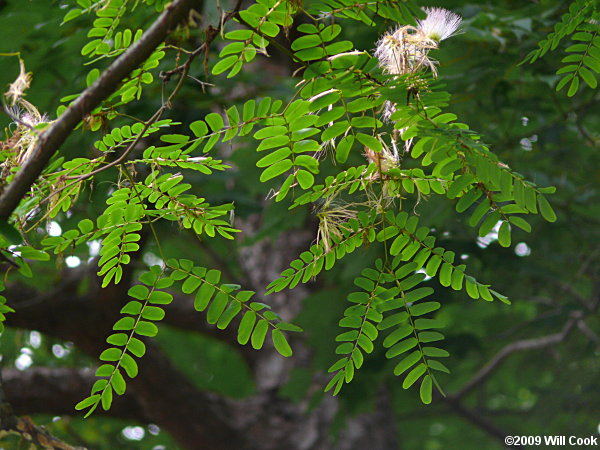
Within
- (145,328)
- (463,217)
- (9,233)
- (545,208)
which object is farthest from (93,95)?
(463,217)

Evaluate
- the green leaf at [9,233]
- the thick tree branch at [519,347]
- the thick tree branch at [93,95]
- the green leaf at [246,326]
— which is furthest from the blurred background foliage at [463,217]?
the green leaf at [246,326]

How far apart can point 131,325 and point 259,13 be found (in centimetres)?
62

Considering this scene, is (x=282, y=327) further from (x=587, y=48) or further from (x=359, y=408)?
(x=359, y=408)

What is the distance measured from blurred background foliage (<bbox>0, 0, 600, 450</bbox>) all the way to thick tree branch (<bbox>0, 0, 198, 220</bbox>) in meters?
0.20

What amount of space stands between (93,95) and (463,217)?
197cm

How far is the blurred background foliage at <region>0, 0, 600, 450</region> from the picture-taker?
7.65ft

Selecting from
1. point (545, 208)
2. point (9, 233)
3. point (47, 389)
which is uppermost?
point (9, 233)

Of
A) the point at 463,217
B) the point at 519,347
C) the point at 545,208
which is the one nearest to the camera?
the point at 545,208

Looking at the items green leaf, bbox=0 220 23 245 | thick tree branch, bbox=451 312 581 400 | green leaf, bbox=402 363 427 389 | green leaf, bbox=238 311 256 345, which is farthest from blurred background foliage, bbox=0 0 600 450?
green leaf, bbox=402 363 427 389

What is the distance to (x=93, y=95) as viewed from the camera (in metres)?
0.86

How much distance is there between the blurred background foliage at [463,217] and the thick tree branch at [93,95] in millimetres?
202

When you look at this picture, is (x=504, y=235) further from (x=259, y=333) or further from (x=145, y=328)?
(x=145, y=328)

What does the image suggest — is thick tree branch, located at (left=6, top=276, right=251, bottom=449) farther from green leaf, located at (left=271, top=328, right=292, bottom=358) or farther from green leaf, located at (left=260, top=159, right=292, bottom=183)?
green leaf, located at (left=260, top=159, right=292, bottom=183)

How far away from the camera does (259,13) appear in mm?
1004
